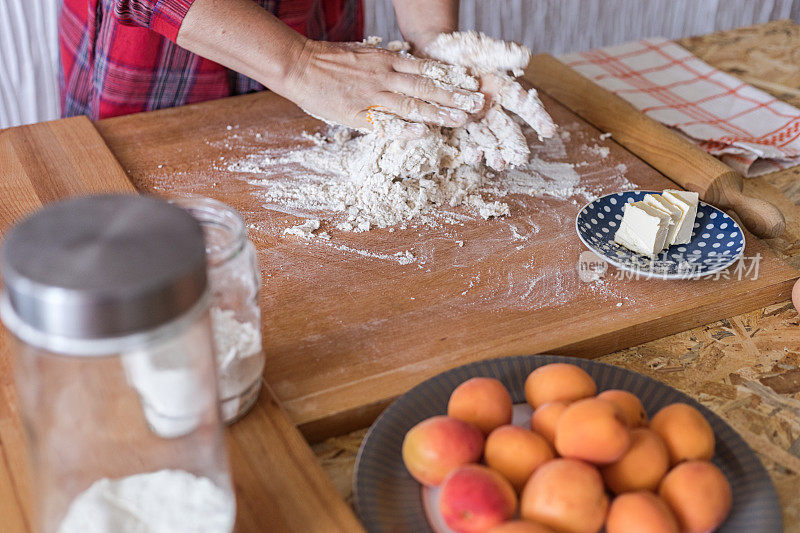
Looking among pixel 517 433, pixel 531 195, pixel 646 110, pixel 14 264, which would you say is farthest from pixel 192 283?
pixel 646 110

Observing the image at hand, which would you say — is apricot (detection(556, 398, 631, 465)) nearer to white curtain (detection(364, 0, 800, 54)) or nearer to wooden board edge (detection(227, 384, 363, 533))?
wooden board edge (detection(227, 384, 363, 533))

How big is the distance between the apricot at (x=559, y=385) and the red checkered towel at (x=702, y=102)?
91 centimetres

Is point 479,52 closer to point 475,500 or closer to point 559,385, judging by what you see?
point 559,385

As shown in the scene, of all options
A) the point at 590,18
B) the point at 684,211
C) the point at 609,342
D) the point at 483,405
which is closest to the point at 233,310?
the point at 483,405

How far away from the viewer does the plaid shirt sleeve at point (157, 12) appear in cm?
133

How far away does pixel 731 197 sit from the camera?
4.42 feet

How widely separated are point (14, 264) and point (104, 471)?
23 cm

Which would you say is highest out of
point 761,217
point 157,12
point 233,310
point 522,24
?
point 157,12

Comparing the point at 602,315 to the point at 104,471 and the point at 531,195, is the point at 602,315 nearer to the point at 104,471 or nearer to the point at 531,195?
the point at 531,195

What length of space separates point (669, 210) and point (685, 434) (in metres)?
0.52

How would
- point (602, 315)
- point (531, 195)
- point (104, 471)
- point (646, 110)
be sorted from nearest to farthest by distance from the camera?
1. point (104, 471)
2. point (602, 315)
3. point (531, 195)
4. point (646, 110)

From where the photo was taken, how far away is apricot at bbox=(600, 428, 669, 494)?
2.33ft

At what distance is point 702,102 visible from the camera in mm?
1775

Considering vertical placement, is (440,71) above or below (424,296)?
above
